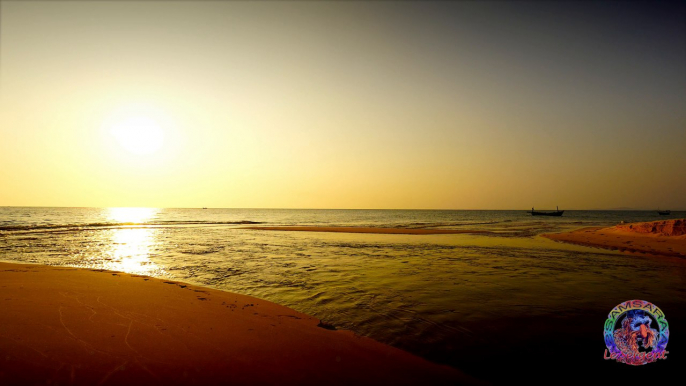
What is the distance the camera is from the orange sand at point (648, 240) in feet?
67.5

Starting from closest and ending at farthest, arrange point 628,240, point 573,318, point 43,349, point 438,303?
point 43,349
point 573,318
point 438,303
point 628,240

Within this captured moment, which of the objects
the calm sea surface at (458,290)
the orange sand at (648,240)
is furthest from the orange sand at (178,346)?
the orange sand at (648,240)

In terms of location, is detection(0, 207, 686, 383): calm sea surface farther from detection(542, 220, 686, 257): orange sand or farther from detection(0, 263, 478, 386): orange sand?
detection(542, 220, 686, 257): orange sand

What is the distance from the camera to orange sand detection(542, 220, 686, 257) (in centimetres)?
2058

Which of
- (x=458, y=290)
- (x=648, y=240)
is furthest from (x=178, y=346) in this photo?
(x=648, y=240)

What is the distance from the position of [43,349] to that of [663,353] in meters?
11.1

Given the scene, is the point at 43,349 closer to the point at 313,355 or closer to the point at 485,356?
the point at 313,355

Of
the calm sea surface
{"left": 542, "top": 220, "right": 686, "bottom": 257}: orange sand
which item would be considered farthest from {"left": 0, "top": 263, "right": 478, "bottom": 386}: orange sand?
{"left": 542, "top": 220, "right": 686, "bottom": 257}: orange sand

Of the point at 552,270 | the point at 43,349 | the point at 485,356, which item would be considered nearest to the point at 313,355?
the point at 485,356

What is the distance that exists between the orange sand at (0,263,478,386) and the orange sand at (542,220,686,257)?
23450mm

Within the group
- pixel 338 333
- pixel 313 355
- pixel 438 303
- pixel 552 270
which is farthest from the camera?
pixel 552 270

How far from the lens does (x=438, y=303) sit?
9.15 m

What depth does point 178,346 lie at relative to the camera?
18.6ft

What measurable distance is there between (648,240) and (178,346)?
34085mm
